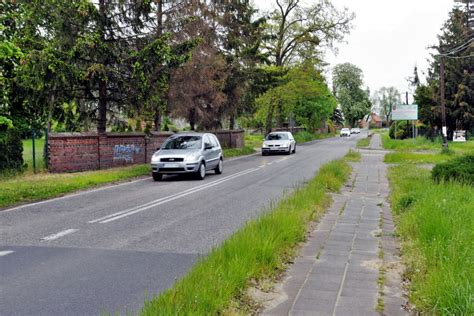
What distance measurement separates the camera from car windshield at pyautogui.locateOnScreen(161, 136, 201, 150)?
58.0 ft

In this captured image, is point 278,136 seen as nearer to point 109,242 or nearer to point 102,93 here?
point 102,93

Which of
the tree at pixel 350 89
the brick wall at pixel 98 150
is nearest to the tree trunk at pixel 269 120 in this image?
the brick wall at pixel 98 150

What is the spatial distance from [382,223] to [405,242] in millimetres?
1816

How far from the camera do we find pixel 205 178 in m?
17.6

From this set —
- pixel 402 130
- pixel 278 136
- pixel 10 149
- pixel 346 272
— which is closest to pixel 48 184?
pixel 10 149

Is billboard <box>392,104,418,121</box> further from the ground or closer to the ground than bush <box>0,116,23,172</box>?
further from the ground

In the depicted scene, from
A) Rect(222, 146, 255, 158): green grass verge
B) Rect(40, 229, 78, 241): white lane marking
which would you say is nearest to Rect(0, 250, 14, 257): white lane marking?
Rect(40, 229, 78, 241): white lane marking

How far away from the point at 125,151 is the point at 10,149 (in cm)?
525

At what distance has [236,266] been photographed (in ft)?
15.7

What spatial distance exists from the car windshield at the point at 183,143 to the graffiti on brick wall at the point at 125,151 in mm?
3999

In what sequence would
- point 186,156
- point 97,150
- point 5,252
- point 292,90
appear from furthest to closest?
1. point 292,90
2. point 97,150
3. point 186,156
4. point 5,252

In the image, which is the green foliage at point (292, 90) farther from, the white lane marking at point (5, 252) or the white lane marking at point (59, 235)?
the white lane marking at point (5, 252)

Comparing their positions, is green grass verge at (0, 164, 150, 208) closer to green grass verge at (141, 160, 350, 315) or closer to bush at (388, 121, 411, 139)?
green grass verge at (141, 160, 350, 315)

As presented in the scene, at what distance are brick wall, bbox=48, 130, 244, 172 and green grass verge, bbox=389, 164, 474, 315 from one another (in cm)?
1308
